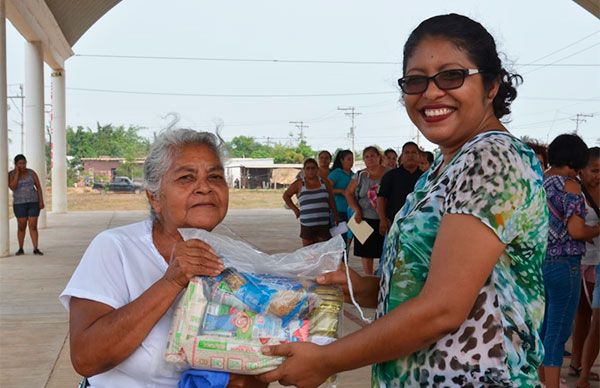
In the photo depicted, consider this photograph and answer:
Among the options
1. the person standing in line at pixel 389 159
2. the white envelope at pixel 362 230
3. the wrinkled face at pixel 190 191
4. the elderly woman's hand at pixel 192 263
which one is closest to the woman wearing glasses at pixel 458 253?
the elderly woman's hand at pixel 192 263

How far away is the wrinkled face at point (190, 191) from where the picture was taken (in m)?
2.31

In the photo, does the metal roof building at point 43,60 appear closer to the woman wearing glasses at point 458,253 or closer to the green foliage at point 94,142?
the woman wearing glasses at point 458,253

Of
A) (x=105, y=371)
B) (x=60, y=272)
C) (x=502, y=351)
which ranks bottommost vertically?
(x=60, y=272)

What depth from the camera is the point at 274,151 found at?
9131 cm

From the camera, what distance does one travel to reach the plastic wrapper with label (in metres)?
1.84

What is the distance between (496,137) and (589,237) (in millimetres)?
3527

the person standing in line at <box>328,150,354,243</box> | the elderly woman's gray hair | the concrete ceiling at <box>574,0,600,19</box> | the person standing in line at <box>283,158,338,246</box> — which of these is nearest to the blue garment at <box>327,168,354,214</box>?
the person standing in line at <box>328,150,354,243</box>

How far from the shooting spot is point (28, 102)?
70.1ft

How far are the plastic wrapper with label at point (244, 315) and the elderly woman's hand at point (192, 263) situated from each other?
0.02 m

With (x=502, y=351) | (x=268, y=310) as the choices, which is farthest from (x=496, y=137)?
(x=268, y=310)

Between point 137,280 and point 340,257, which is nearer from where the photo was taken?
point 340,257

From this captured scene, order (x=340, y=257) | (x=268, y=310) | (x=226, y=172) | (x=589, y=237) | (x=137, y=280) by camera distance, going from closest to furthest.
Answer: (x=268, y=310) → (x=340, y=257) → (x=137, y=280) → (x=226, y=172) → (x=589, y=237)

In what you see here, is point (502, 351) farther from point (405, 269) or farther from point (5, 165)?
point (5, 165)

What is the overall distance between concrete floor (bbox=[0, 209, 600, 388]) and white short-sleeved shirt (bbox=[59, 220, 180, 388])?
3.57 meters
